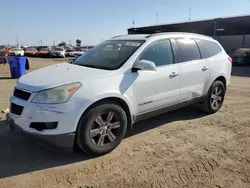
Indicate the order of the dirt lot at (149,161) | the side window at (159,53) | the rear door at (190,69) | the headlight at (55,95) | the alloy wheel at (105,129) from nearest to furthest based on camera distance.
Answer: the dirt lot at (149,161)
the headlight at (55,95)
the alloy wheel at (105,129)
the side window at (159,53)
the rear door at (190,69)

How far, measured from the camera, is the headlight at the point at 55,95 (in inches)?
122

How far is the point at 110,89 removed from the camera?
345 centimetres

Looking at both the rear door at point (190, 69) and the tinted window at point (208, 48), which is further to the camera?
the tinted window at point (208, 48)

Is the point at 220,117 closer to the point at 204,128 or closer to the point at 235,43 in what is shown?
the point at 204,128

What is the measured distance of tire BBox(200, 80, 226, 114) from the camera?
17.5 ft

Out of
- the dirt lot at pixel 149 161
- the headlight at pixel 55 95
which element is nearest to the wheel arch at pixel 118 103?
the headlight at pixel 55 95

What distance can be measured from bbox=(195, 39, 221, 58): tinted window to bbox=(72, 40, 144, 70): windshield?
1647 millimetres

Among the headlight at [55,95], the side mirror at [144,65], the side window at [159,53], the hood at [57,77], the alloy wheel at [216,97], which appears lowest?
the alloy wheel at [216,97]

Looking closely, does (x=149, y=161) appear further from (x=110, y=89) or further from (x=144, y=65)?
(x=144, y=65)

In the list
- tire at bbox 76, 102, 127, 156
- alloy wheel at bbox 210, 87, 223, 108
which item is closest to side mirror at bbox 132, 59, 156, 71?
tire at bbox 76, 102, 127, 156

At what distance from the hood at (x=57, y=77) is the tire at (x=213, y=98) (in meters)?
2.70

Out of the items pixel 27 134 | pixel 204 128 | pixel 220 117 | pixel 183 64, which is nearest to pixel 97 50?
pixel 183 64

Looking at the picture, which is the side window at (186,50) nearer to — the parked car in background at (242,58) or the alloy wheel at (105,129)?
the alloy wheel at (105,129)

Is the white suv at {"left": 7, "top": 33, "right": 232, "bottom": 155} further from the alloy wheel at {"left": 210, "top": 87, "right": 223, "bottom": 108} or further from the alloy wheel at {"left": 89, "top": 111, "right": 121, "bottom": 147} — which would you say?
the alloy wheel at {"left": 210, "top": 87, "right": 223, "bottom": 108}
